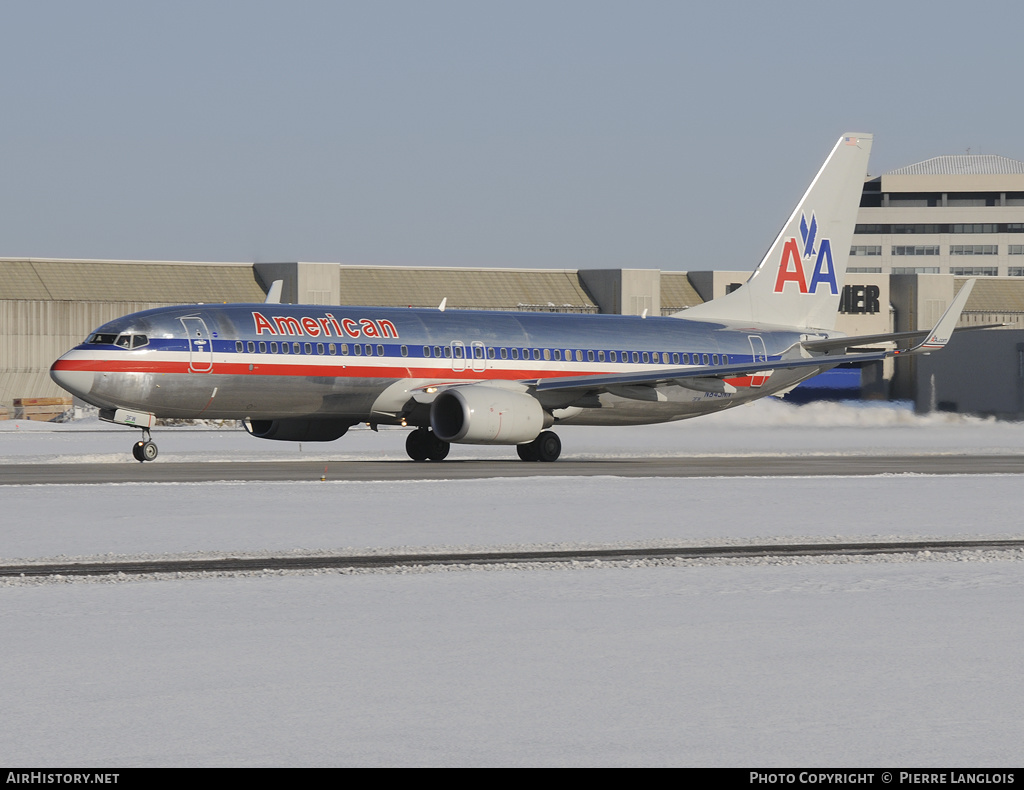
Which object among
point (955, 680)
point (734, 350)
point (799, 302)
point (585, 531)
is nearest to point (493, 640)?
point (955, 680)

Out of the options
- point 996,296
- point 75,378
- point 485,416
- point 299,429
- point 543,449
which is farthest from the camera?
point 996,296

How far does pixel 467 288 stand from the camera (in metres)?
86.2

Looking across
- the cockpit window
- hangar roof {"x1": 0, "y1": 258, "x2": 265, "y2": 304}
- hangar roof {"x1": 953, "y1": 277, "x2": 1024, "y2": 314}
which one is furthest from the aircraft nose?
hangar roof {"x1": 953, "y1": 277, "x2": 1024, "y2": 314}

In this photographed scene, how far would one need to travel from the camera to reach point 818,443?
43969mm

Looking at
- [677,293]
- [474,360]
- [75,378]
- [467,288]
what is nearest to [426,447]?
[474,360]

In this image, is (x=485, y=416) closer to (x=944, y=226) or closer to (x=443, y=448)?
(x=443, y=448)

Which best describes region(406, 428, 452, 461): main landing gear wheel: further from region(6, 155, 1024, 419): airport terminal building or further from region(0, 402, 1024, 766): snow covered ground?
region(6, 155, 1024, 419): airport terminal building

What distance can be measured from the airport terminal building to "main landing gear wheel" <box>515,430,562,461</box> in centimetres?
3608

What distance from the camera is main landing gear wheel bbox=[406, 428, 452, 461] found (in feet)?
121

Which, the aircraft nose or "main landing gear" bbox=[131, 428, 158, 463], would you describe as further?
"main landing gear" bbox=[131, 428, 158, 463]

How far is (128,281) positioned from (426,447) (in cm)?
4821

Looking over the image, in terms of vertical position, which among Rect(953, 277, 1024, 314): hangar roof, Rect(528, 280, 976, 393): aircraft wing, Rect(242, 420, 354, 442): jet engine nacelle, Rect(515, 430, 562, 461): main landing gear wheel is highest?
Rect(953, 277, 1024, 314): hangar roof

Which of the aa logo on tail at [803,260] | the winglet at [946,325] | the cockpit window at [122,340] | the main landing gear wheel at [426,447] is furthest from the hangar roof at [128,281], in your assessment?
the winglet at [946,325]

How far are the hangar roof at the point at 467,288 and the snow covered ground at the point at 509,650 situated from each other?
A: 6275 cm
